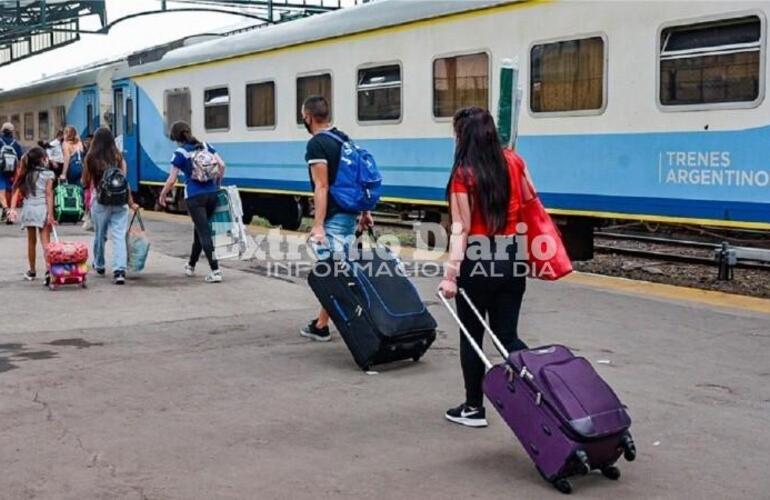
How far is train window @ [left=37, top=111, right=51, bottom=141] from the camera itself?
2640 cm

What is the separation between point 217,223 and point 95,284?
153 centimetres

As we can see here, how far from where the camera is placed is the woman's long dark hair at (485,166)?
5.14m

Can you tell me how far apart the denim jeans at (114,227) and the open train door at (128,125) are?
1037 centimetres

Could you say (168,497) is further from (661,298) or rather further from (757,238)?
(757,238)

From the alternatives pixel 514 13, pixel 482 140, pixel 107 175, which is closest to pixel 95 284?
pixel 107 175

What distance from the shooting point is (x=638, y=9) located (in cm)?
1000

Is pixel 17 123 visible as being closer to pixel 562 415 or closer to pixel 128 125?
pixel 128 125

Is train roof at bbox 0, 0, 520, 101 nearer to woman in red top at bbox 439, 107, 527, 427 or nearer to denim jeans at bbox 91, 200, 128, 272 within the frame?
denim jeans at bbox 91, 200, 128, 272

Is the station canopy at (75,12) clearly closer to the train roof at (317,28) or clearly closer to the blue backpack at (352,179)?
the train roof at (317,28)

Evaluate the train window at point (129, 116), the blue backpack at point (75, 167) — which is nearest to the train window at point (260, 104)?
the blue backpack at point (75, 167)

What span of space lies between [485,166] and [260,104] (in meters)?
11.2

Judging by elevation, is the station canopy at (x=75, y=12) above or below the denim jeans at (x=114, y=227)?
above

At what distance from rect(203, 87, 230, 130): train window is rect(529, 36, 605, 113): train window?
276 inches

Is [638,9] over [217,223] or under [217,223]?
over
